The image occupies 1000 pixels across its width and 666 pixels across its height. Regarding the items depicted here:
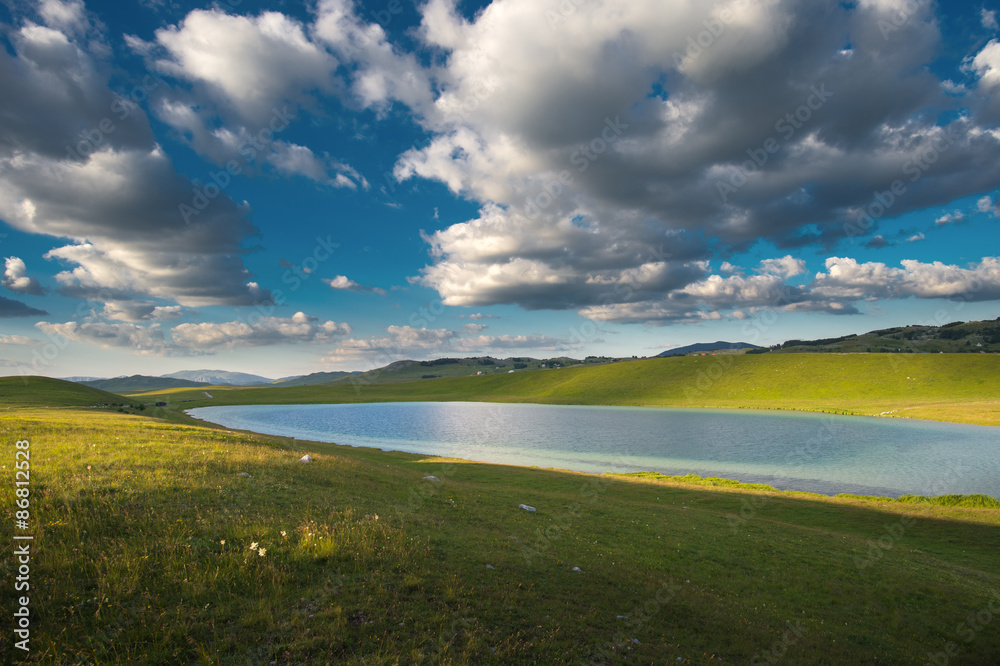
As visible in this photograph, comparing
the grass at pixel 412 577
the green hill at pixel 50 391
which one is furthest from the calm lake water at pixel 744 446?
the green hill at pixel 50 391

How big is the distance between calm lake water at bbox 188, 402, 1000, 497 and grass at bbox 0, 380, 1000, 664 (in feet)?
85.8

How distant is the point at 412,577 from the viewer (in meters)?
10.7

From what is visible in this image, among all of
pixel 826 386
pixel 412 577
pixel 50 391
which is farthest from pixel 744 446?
pixel 50 391

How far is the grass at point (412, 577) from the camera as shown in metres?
7.94

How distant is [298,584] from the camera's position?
9688mm

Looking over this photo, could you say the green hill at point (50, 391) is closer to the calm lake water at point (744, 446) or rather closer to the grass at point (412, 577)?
the calm lake water at point (744, 446)

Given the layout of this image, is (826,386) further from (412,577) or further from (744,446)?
(412,577)

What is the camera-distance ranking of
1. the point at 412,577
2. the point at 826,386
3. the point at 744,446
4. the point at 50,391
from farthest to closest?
the point at 826,386 < the point at 50,391 < the point at 744,446 < the point at 412,577

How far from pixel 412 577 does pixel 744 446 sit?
2811 inches

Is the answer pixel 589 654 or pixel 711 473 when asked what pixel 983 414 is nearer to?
pixel 711 473

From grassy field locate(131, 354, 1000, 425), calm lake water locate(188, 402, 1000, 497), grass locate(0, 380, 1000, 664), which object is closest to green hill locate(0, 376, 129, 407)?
calm lake water locate(188, 402, 1000, 497)

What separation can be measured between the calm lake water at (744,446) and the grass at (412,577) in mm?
26152

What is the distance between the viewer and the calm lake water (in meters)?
47.2

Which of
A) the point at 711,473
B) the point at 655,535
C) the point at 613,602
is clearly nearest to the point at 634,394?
the point at 711,473
